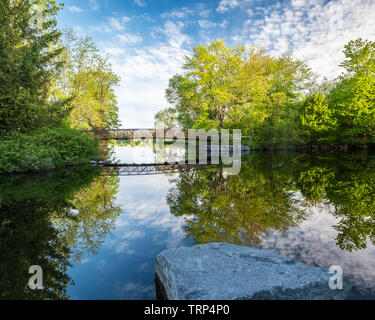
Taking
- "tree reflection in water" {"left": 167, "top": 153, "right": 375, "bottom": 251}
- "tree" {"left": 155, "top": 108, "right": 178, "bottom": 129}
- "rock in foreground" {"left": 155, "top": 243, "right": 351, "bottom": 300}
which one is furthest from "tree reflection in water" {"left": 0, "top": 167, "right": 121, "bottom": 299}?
"tree" {"left": 155, "top": 108, "right": 178, "bottom": 129}

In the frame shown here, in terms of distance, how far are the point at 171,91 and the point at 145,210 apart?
4132 cm

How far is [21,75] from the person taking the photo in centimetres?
1253

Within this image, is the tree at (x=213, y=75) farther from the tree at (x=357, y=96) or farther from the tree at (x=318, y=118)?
the tree at (x=357, y=96)

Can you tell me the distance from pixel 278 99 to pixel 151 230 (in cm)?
2876

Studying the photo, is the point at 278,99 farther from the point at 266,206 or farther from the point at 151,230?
the point at 151,230

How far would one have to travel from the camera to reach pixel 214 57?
2383 centimetres

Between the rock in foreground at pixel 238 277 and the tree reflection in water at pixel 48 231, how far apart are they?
1.45 metres

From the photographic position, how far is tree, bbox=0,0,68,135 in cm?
1205

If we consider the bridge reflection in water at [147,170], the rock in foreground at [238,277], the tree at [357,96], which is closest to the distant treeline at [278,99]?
the tree at [357,96]

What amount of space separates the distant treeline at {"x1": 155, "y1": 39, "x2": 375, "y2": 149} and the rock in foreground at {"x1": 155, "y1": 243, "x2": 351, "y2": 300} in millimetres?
23370

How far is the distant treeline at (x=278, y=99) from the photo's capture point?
22234mm

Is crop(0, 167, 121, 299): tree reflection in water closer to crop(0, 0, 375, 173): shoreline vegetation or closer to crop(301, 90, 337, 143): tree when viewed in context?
crop(0, 0, 375, 173): shoreline vegetation

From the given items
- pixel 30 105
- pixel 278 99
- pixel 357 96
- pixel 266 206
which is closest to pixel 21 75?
pixel 30 105
